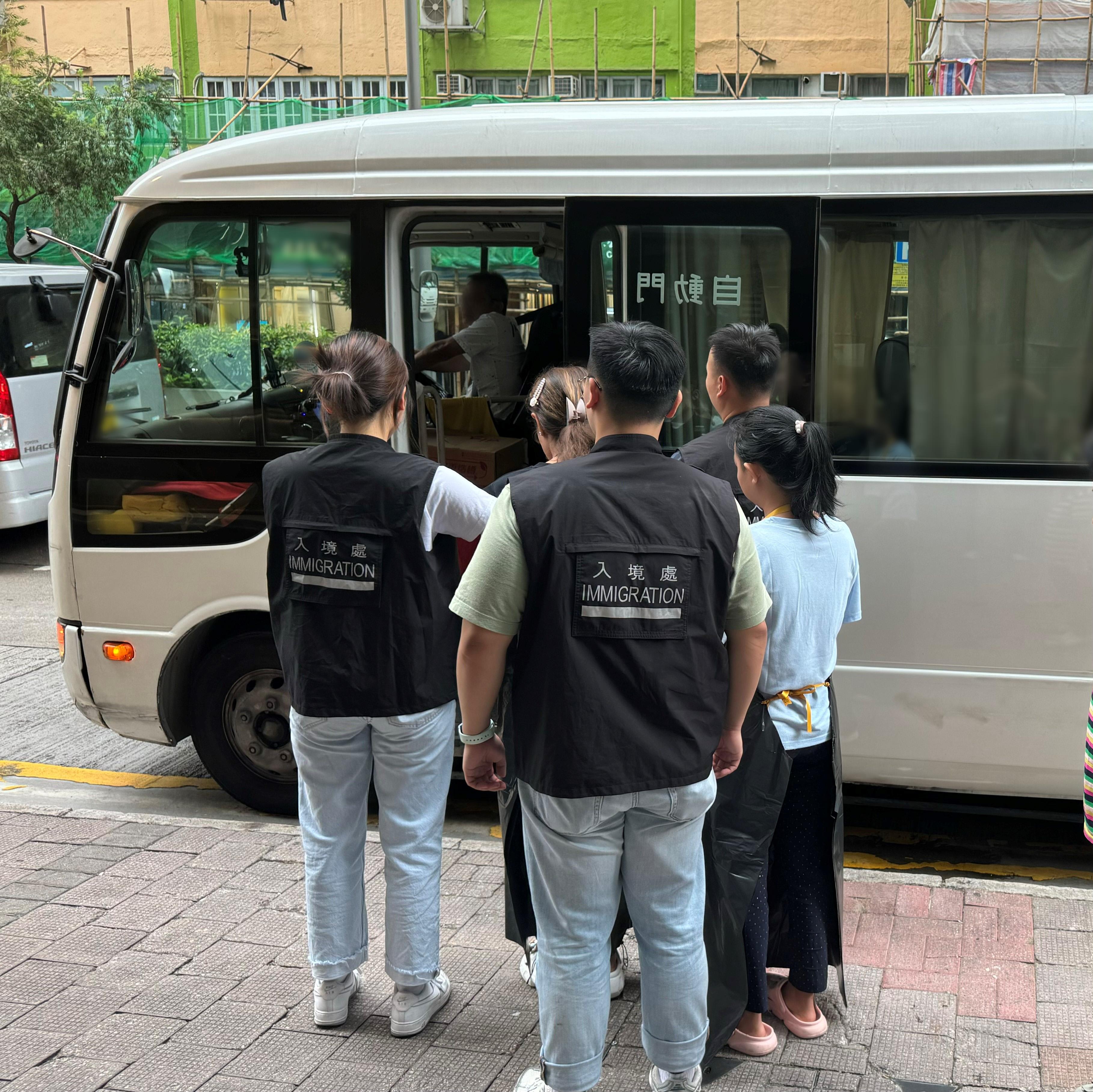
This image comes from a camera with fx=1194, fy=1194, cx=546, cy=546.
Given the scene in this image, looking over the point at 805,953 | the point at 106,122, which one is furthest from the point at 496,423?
the point at 106,122

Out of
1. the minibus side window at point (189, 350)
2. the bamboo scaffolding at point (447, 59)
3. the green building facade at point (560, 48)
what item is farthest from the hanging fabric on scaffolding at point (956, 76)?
the minibus side window at point (189, 350)

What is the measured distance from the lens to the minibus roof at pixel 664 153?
418 centimetres

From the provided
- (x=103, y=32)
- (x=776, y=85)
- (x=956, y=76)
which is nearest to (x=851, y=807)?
(x=956, y=76)

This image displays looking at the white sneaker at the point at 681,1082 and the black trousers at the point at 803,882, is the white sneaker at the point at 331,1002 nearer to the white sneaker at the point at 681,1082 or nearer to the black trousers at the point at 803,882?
the white sneaker at the point at 681,1082

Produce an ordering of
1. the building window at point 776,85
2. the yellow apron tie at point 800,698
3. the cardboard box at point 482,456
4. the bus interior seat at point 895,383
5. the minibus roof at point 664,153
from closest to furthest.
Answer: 1. the yellow apron tie at point 800,698
2. the minibus roof at point 664,153
3. the bus interior seat at point 895,383
4. the cardboard box at point 482,456
5. the building window at point 776,85

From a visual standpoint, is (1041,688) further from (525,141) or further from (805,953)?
(525,141)

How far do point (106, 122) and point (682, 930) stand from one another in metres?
18.6

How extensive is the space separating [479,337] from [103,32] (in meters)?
20.1

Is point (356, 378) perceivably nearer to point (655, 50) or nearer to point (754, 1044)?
point (754, 1044)

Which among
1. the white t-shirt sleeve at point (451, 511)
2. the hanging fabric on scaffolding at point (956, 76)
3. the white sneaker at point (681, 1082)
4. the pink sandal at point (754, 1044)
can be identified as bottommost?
the pink sandal at point (754, 1044)

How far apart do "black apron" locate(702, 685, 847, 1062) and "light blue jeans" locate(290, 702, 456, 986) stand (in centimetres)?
80

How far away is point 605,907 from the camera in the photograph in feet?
9.05

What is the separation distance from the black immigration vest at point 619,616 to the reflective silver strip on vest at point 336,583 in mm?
696

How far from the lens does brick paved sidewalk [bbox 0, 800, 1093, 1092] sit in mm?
3213
